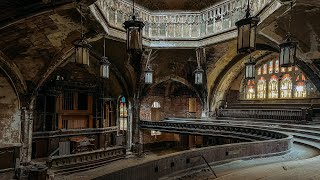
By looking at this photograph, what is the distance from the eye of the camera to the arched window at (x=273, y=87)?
55.4 ft

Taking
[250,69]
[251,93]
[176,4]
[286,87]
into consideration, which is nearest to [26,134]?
[176,4]

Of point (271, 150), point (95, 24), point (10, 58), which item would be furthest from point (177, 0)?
point (271, 150)

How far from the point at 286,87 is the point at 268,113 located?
320cm

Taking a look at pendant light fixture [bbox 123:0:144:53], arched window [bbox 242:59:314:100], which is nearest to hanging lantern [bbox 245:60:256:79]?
pendant light fixture [bbox 123:0:144:53]

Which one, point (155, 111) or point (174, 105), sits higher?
point (174, 105)

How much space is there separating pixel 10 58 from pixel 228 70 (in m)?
12.3

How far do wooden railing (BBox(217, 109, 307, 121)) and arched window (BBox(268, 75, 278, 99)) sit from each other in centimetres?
265

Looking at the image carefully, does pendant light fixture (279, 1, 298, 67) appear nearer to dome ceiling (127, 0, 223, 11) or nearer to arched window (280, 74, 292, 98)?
dome ceiling (127, 0, 223, 11)

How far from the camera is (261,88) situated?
17.9 m

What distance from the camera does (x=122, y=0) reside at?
39.4 ft

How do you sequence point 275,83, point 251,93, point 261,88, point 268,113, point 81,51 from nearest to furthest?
point 81,51 → point 268,113 → point 275,83 → point 261,88 → point 251,93

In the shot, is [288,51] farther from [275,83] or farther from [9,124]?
[9,124]

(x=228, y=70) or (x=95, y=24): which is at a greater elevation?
(x=95, y=24)

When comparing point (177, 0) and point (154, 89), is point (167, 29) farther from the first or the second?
point (154, 89)
